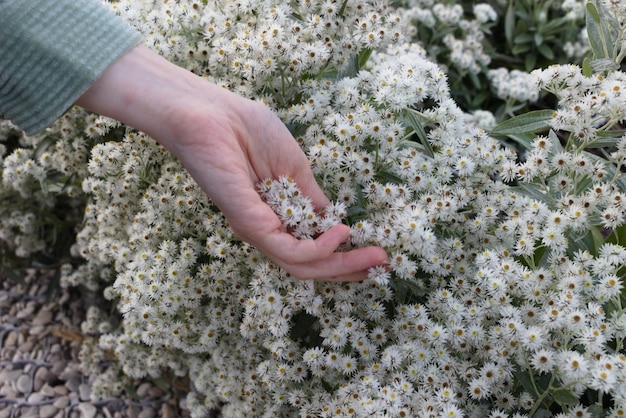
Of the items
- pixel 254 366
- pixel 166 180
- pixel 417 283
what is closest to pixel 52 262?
pixel 166 180

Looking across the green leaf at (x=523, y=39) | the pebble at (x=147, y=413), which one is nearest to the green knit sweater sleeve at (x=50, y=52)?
the pebble at (x=147, y=413)

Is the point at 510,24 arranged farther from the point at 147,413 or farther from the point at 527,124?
the point at 147,413

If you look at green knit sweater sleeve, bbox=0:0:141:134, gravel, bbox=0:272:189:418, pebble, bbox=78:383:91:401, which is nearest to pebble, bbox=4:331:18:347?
gravel, bbox=0:272:189:418

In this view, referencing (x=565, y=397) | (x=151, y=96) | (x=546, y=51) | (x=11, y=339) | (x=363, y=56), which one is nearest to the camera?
(x=565, y=397)

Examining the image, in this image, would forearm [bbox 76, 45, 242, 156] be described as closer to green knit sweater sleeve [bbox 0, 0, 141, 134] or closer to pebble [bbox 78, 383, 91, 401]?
green knit sweater sleeve [bbox 0, 0, 141, 134]

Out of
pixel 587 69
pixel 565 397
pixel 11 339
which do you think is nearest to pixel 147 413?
pixel 11 339
